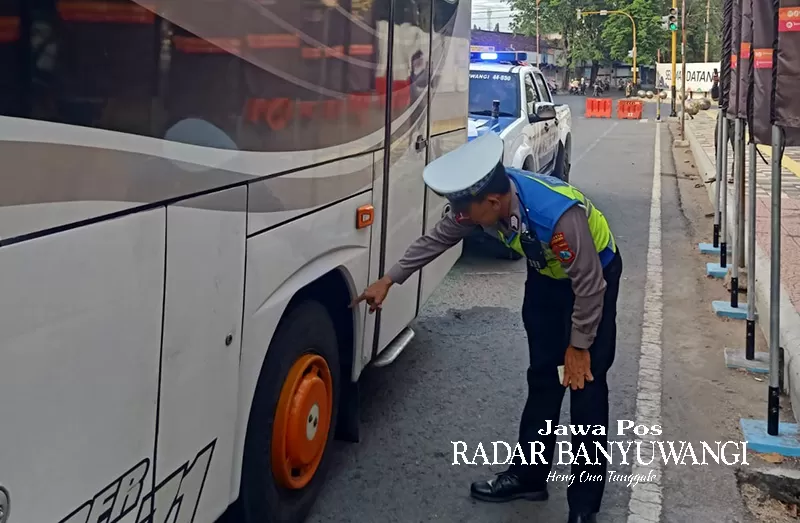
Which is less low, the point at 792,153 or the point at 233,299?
the point at 792,153

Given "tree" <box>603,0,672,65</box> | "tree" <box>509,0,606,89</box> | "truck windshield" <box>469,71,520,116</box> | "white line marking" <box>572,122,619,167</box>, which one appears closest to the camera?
"truck windshield" <box>469,71,520,116</box>

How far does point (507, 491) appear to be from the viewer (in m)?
4.13

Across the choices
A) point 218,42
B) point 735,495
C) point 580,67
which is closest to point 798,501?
point 735,495

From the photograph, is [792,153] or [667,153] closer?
[792,153]

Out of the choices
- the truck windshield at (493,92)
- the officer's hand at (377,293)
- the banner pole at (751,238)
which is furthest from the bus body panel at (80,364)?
the truck windshield at (493,92)

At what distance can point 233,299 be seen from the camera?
2.90 metres

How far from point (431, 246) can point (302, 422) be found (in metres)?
0.95

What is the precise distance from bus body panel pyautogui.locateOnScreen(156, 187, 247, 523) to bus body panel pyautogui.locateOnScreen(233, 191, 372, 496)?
0.24 ft

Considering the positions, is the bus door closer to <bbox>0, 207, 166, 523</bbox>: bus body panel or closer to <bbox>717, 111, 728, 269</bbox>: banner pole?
<bbox>0, 207, 166, 523</bbox>: bus body panel

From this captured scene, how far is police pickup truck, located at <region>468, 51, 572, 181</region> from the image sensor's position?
9.76 meters

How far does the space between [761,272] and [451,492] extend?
464 cm

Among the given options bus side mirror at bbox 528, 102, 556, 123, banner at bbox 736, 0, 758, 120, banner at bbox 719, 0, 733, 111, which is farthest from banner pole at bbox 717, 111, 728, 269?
banner at bbox 736, 0, 758, 120

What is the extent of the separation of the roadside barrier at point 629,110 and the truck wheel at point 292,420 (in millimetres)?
36507

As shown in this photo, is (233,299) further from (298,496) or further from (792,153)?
(792,153)
